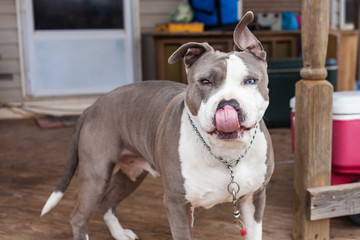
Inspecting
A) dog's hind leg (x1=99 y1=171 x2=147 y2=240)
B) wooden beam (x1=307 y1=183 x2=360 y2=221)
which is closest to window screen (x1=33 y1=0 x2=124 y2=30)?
dog's hind leg (x1=99 y1=171 x2=147 y2=240)

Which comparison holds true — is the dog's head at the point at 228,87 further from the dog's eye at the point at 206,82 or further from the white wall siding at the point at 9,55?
the white wall siding at the point at 9,55

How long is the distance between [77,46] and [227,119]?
5.58 m

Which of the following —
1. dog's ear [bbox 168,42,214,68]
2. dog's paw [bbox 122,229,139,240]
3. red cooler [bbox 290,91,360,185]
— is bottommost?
dog's paw [bbox 122,229,139,240]

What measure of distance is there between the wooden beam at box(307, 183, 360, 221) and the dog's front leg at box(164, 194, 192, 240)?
2.71 ft

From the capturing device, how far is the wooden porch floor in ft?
10.2

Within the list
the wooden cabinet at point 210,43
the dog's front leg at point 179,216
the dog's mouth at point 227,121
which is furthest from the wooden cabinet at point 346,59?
the dog's mouth at point 227,121

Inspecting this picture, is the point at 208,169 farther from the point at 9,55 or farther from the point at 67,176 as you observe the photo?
the point at 9,55

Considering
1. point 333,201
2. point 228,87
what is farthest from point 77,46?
point 228,87

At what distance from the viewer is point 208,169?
2.16m

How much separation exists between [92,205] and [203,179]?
80cm

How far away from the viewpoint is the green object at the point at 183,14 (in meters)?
6.68

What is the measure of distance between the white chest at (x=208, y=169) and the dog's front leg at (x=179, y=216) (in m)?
0.05

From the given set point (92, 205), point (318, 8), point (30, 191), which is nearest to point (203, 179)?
point (92, 205)

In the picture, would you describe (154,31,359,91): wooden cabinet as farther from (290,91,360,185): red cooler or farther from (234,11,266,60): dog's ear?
(234,11,266,60): dog's ear
